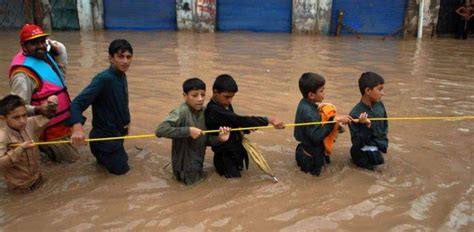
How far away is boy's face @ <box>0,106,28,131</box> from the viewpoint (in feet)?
11.8

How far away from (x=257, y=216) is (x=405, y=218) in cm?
110

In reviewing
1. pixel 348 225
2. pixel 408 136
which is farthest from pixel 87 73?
pixel 348 225

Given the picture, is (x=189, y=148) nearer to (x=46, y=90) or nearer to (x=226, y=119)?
(x=226, y=119)

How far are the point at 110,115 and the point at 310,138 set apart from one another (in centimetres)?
183

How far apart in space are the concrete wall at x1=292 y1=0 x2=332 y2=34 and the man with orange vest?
12829 millimetres

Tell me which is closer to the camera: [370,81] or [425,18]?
[370,81]

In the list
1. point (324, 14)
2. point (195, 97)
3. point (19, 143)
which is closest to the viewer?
point (19, 143)

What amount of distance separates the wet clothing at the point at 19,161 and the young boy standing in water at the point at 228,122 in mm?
1514

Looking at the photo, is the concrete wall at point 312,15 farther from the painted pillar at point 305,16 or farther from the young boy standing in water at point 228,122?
the young boy standing in water at point 228,122

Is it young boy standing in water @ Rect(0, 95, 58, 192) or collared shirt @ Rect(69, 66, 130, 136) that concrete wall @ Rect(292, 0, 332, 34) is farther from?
young boy standing in water @ Rect(0, 95, 58, 192)

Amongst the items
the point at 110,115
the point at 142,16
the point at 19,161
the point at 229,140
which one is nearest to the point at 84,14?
the point at 142,16

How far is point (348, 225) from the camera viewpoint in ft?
10.8

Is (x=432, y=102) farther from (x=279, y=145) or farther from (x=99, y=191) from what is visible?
(x=99, y=191)

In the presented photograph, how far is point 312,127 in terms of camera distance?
13.3ft
